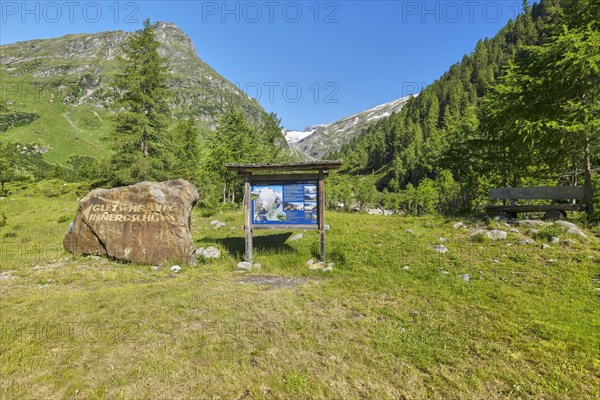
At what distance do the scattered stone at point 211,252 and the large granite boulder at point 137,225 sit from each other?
1.90ft

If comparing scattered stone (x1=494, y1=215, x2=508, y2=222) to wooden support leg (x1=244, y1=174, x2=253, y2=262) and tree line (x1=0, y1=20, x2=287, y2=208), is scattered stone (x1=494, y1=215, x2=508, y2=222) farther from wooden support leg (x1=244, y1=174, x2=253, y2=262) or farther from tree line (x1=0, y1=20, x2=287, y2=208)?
tree line (x1=0, y1=20, x2=287, y2=208)

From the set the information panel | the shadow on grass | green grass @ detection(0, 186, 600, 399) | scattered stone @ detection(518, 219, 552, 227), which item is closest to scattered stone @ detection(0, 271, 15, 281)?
green grass @ detection(0, 186, 600, 399)

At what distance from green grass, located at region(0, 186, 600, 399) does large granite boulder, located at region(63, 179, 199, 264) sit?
902 mm

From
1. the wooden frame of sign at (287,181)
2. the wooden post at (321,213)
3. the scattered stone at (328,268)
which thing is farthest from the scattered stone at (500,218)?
Result: the scattered stone at (328,268)

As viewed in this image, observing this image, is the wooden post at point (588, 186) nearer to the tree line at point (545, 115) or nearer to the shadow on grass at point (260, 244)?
the tree line at point (545, 115)

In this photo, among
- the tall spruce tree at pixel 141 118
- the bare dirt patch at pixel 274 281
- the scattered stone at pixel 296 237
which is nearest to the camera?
the bare dirt patch at pixel 274 281

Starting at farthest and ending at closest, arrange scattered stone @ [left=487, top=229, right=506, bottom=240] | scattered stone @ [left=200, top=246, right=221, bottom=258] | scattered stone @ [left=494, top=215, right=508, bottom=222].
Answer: scattered stone @ [left=494, top=215, right=508, bottom=222] → scattered stone @ [left=200, top=246, right=221, bottom=258] → scattered stone @ [left=487, top=229, right=506, bottom=240]

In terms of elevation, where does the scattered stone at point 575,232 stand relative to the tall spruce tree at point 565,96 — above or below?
below

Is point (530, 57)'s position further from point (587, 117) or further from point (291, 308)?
point (291, 308)

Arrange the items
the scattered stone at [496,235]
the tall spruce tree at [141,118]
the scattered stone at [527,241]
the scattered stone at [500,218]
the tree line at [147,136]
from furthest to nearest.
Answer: the tree line at [147,136] → the tall spruce tree at [141,118] → the scattered stone at [500,218] → the scattered stone at [496,235] → the scattered stone at [527,241]

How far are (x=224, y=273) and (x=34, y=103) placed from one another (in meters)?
217

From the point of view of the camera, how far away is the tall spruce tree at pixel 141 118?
1054 inches

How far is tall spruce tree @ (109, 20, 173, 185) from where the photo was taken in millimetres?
26781

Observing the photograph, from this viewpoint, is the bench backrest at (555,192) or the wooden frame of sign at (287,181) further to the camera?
the bench backrest at (555,192)
